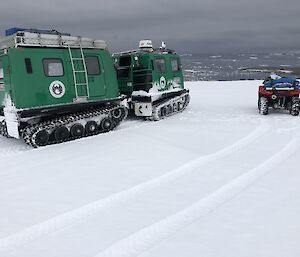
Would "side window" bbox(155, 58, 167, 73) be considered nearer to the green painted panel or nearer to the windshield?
the windshield

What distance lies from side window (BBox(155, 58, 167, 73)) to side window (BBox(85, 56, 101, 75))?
3608mm

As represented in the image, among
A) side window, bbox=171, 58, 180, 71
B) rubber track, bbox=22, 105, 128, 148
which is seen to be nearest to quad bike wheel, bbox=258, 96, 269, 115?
side window, bbox=171, 58, 180, 71

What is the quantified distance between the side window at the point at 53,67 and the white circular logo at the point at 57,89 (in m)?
0.27

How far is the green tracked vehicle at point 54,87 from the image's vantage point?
9.66m

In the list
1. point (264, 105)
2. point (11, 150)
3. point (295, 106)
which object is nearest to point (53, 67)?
point (11, 150)

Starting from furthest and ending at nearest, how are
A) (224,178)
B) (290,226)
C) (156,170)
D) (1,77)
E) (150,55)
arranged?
1. (150,55)
2. (1,77)
3. (156,170)
4. (224,178)
5. (290,226)

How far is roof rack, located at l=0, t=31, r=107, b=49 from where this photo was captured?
9.64 meters

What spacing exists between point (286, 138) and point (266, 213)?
579cm

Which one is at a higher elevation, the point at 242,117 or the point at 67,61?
the point at 67,61

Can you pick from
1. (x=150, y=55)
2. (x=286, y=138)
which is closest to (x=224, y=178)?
(x=286, y=138)

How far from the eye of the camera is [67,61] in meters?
10.7

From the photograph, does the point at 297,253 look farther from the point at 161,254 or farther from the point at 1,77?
the point at 1,77

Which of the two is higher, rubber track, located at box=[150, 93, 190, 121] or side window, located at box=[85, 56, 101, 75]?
side window, located at box=[85, 56, 101, 75]

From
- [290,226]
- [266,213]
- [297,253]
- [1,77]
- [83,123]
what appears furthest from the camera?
[83,123]
